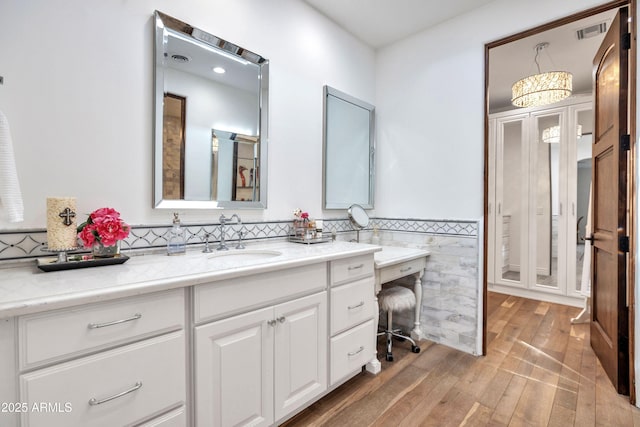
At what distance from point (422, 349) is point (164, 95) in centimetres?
249

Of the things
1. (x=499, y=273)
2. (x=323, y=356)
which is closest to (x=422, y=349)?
(x=323, y=356)

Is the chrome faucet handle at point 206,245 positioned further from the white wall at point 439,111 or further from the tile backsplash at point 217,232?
the white wall at point 439,111

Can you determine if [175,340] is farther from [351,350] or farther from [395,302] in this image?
[395,302]

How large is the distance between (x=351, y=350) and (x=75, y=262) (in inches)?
56.7

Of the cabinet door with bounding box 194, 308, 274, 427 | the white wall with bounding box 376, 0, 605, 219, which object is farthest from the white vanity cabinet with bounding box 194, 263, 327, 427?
the white wall with bounding box 376, 0, 605, 219

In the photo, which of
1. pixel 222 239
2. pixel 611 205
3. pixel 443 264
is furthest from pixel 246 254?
pixel 611 205

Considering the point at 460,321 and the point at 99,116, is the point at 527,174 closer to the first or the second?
the point at 460,321

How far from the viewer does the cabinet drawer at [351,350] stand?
174 cm

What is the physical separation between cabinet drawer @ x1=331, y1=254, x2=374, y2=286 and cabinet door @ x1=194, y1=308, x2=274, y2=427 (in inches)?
18.0

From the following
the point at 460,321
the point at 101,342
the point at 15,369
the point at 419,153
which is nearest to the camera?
the point at 15,369

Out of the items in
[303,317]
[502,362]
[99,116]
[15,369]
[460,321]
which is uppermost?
[99,116]

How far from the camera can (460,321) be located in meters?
2.46

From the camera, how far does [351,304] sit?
1832mm

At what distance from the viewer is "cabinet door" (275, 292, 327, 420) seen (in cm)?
144
